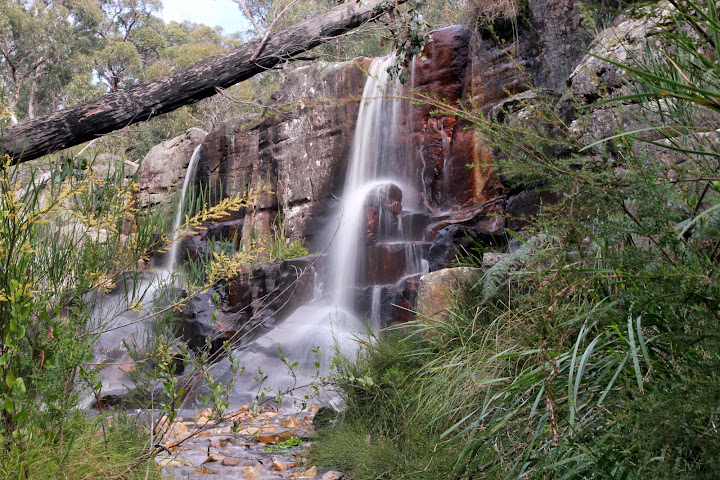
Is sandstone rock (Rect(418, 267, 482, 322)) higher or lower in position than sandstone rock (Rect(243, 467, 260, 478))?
higher

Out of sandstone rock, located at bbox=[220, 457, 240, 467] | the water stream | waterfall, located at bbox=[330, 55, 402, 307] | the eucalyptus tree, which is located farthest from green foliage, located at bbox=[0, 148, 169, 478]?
the eucalyptus tree

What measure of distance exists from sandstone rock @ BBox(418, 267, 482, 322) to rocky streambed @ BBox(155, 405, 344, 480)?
1.25 meters

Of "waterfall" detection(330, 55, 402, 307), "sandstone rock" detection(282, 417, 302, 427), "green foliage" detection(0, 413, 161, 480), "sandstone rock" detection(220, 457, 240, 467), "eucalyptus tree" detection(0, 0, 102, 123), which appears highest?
"eucalyptus tree" detection(0, 0, 102, 123)

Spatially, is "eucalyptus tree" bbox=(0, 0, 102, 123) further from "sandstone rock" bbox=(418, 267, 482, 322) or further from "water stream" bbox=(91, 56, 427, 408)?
"sandstone rock" bbox=(418, 267, 482, 322)

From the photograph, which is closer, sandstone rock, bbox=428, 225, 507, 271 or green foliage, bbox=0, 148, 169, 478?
green foliage, bbox=0, 148, 169, 478

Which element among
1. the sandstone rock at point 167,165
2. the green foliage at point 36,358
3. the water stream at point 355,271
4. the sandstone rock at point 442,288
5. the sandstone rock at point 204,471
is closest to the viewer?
the green foliage at point 36,358

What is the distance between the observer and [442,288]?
451 cm

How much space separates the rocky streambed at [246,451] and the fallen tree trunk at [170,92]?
213 centimetres

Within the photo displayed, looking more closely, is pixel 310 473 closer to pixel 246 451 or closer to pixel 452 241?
pixel 246 451

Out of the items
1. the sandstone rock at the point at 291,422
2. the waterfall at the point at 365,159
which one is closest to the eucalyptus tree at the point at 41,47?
the waterfall at the point at 365,159

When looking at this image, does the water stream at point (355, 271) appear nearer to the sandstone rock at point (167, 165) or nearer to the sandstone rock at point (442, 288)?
the sandstone rock at point (442, 288)

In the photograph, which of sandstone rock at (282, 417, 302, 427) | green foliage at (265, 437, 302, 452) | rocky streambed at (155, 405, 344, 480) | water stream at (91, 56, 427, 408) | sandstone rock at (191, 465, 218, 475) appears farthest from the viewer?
water stream at (91, 56, 427, 408)

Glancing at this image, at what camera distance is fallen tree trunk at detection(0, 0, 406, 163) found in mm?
3990

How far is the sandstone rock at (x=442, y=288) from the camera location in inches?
163
